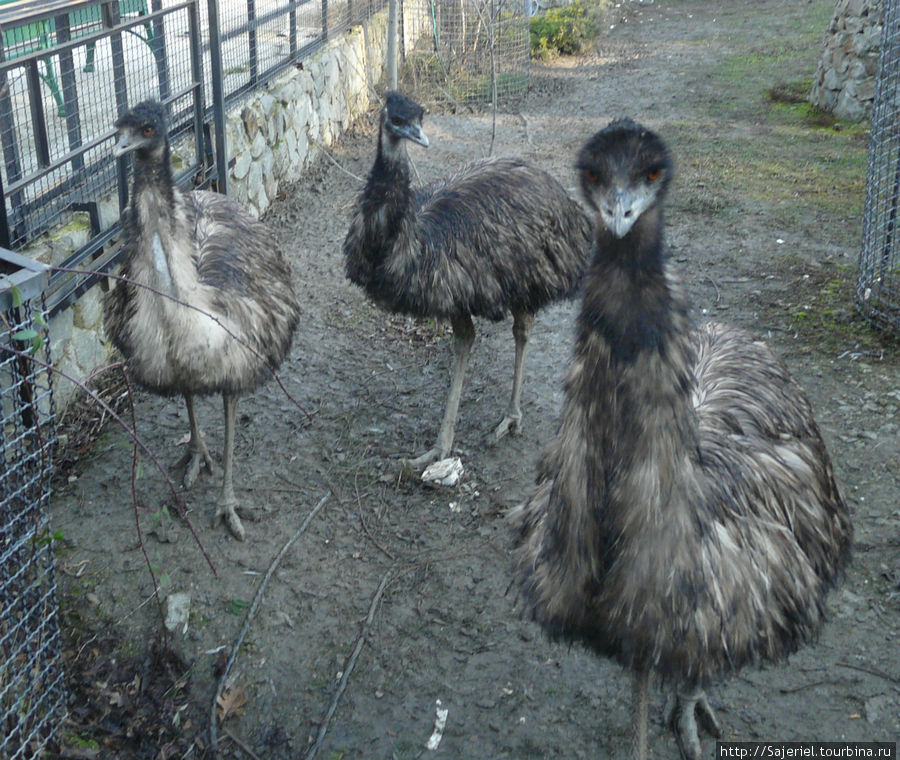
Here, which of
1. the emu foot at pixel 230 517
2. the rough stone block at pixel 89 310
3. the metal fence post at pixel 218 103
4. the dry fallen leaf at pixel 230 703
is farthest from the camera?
the metal fence post at pixel 218 103

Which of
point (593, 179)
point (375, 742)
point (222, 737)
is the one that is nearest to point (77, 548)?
point (222, 737)

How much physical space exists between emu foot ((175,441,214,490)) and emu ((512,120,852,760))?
2.18 meters

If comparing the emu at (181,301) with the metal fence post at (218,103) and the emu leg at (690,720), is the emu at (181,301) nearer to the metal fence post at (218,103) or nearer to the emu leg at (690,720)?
the emu leg at (690,720)

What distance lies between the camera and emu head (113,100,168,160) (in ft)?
13.3

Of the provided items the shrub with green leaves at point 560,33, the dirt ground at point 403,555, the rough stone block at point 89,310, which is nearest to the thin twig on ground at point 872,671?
the dirt ground at point 403,555

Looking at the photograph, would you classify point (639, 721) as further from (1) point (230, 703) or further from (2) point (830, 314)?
(2) point (830, 314)

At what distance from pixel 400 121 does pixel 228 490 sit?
1.82 m

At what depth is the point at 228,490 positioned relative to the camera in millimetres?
4539

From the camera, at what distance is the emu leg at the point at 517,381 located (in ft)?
17.2

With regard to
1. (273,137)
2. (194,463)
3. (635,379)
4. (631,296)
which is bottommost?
(194,463)

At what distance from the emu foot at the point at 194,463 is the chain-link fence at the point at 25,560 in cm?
141

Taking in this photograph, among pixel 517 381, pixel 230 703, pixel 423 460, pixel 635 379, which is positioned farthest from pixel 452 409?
pixel 635 379

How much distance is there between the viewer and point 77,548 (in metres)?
4.29

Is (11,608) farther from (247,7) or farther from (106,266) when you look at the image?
(247,7)
